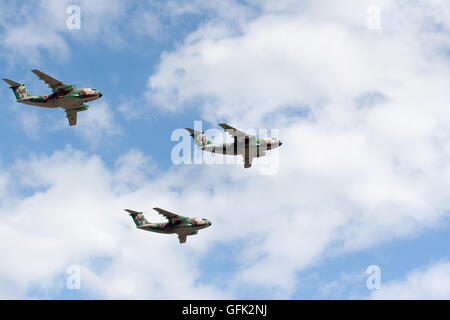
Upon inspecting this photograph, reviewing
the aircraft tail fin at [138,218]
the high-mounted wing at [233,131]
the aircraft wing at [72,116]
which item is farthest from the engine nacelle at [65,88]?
the high-mounted wing at [233,131]

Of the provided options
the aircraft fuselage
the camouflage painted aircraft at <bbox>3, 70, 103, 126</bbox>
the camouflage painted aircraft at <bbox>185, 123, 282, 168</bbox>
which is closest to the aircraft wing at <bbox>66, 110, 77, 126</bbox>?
the camouflage painted aircraft at <bbox>3, 70, 103, 126</bbox>

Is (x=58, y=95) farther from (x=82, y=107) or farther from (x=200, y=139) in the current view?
(x=200, y=139)

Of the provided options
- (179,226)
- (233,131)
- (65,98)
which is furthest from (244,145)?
(65,98)

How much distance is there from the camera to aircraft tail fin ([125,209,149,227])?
105688 mm

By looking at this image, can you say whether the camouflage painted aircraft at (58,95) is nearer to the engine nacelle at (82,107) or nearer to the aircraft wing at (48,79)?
the aircraft wing at (48,79)

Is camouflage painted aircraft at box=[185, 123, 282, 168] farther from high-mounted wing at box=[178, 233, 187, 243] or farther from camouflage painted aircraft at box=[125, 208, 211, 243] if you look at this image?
high-mounted wing at box=[178, 233, 187, 243]

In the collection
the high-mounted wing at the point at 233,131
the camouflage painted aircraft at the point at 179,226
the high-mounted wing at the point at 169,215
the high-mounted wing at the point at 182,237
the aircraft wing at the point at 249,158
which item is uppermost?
the high-mounted wing at the point at 233,131

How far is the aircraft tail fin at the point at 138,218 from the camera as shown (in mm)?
105688

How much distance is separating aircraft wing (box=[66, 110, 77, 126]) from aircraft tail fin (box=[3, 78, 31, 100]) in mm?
7007

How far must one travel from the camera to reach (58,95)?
98.2 metres

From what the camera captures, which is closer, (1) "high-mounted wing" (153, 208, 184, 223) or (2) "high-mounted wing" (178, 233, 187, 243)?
(1) "high-mounted wing" (153, 208, 184, 223)

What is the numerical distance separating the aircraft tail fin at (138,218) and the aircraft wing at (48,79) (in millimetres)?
24275
